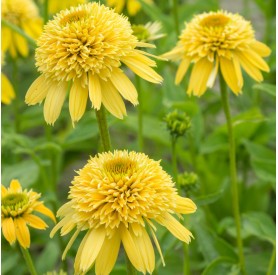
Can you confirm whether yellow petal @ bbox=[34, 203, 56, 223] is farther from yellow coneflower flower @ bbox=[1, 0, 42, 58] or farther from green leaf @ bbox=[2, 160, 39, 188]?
→ yellow coneflower flower @ bbox=[1, 0, 42, 58]

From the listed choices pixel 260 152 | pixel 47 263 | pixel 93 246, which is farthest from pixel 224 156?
pixel 93 246

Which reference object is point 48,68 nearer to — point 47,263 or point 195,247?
point 47,263

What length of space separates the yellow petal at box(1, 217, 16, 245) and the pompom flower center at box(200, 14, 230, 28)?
0.50 metres

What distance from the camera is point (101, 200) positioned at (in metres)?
0.78

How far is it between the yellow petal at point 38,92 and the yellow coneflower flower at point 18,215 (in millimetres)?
189

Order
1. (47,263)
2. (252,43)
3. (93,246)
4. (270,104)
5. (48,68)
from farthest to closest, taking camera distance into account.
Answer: (270,104) → (47,263) → (252,43) → (48,68) → (93,246)

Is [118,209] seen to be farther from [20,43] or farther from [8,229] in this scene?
[20,43]

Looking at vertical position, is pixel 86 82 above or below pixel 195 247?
above

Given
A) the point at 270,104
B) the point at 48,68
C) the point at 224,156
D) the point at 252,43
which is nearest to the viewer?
the point at 48,68

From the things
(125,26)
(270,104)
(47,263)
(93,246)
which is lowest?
(47,263)

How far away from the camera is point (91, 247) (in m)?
0.76

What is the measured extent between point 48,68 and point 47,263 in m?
0.70

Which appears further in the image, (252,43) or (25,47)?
(25,47)

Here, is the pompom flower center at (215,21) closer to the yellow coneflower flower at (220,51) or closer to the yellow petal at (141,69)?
the yellow coneflower flower at (220,51)
